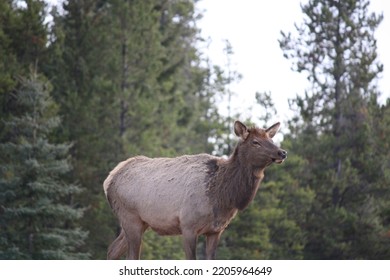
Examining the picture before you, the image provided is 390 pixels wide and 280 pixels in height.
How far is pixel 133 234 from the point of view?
15.1 m

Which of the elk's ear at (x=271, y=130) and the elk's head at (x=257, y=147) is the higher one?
the elk's ear at (x=271, y=130)

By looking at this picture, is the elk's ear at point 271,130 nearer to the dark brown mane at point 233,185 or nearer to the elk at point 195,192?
the elk at point 195,192

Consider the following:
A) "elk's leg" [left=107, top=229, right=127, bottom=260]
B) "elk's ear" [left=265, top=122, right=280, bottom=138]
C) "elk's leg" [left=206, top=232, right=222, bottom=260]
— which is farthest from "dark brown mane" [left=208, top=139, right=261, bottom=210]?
"elk's leg" [left=107, top=229, right=127, bottom=260]

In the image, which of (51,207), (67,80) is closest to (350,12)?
(67,80)

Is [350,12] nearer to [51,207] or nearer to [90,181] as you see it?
[90,181]

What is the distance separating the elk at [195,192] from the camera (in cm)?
1419

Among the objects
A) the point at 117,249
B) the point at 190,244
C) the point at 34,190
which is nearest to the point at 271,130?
the point at 190,244

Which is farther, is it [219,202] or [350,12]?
[350,12]

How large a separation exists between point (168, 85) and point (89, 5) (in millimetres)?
5061

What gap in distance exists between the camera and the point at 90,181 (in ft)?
141

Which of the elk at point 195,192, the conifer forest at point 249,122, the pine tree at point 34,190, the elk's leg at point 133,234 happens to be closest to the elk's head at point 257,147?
the elk at point 195,192

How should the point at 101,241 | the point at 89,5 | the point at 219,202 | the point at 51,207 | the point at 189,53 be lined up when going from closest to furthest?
1. the point at 219,202
2. the point at 51,207
3. the point at 101,241
4. the point at 89,5
5. the point at 189,53

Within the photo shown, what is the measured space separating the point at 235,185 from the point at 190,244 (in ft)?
3.24

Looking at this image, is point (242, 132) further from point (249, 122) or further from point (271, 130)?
point (249, 122)
